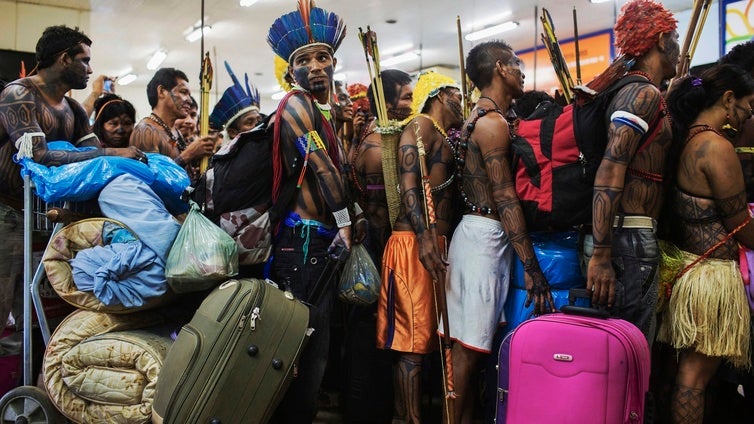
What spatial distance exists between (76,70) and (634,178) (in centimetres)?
298

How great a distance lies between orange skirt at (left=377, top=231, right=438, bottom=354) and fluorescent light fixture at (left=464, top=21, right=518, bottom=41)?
328 inches

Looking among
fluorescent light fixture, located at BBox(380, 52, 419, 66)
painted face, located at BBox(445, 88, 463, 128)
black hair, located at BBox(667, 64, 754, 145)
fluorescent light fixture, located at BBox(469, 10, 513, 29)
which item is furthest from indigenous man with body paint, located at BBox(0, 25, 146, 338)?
fluorescent light fixture, located at BBox(380, 52, 419, 66)

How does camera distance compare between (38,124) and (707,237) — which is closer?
(707,237)

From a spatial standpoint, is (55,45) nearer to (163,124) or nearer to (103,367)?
(163,124)

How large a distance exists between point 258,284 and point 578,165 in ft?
4.73

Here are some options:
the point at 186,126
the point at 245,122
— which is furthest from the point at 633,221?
the point at 186,126

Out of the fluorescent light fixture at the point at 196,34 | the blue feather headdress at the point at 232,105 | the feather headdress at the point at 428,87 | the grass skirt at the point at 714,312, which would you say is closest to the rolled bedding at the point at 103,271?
the blue feather headdress at the point at 232,105

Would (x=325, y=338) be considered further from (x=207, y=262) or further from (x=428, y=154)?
(x=428, y=154)

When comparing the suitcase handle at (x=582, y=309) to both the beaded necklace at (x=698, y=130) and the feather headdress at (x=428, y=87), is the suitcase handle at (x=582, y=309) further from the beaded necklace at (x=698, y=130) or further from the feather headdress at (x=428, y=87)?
the feather headdress at (x=428, y=87)

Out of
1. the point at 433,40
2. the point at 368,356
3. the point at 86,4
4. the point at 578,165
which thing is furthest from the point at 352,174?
the point at 433,40

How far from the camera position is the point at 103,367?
2904 mm

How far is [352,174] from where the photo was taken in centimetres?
379

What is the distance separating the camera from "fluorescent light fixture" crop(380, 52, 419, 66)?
13345 mm

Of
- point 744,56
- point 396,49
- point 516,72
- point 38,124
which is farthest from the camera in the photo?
point 396,49
